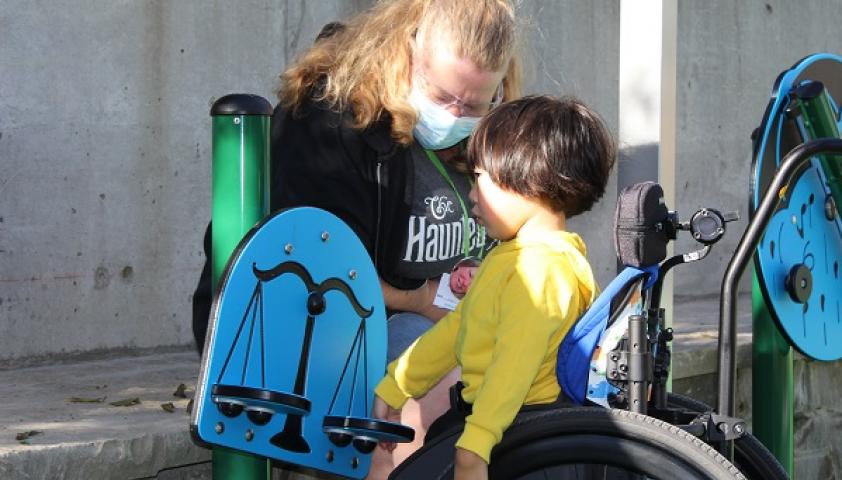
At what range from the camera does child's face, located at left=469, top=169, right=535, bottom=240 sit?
9.00 ft

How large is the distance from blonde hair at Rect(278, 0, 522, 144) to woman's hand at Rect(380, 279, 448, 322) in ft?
1.18

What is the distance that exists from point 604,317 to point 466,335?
0.27 meters

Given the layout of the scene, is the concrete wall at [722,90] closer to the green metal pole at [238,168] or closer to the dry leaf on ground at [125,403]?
the dry leaf on ground at [125,403]

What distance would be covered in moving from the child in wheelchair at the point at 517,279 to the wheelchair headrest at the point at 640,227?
128 mm

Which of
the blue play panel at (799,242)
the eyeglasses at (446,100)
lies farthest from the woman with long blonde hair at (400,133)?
the blue play panel at (799,242)

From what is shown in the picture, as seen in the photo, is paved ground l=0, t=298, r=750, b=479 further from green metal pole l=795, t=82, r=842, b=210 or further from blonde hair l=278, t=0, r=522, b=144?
green metal pole l=795, t=82, r=842, b=210

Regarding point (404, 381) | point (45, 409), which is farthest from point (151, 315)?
point (404, 381)

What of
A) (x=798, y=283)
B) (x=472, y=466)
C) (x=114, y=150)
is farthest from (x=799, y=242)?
(x=114, y=150)

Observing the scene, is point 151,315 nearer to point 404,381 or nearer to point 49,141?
point 49,141

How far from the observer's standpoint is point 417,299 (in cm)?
342

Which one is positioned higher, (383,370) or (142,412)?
(383,370)

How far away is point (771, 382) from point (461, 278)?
110 centimetres

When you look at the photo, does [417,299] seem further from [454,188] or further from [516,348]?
[516,348]

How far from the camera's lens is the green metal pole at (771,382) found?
389 cm
